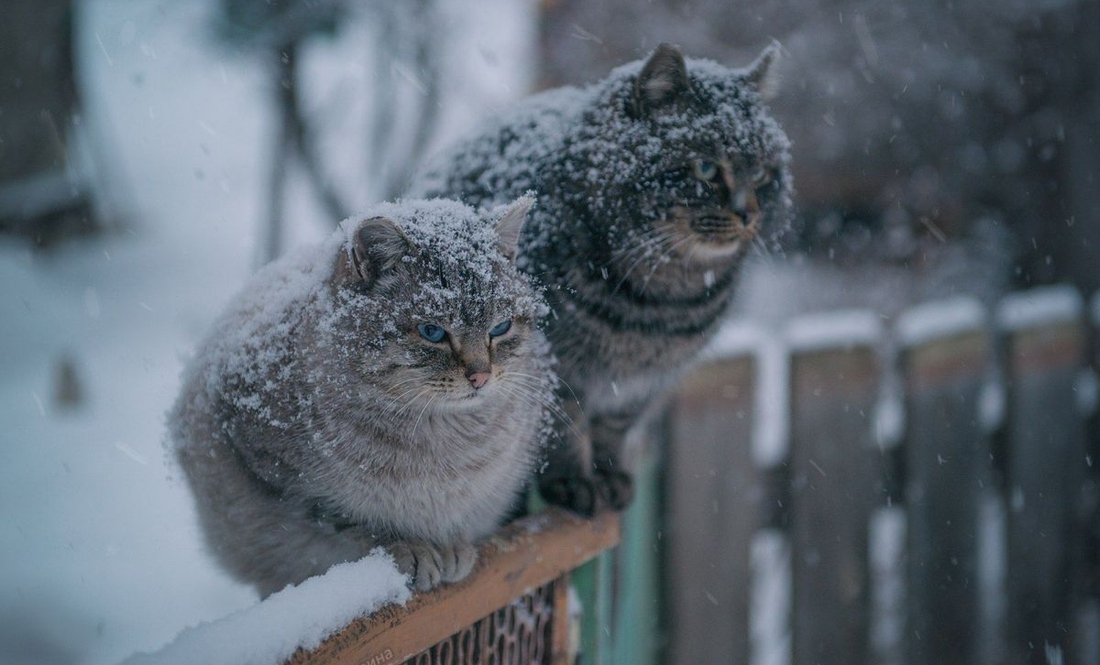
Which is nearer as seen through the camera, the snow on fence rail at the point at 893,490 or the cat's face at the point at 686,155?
the cat's face at the point at 686,155

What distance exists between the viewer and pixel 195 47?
9.00ft

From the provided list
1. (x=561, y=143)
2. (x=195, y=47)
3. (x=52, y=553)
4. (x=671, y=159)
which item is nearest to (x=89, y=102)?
(x=195, y=47)

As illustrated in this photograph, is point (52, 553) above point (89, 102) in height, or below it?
below

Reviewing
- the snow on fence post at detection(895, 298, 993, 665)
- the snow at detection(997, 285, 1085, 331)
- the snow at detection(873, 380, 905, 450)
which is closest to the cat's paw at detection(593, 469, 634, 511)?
the snow at detection(873, 380, 905, 450)

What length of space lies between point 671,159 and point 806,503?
4.00 ft

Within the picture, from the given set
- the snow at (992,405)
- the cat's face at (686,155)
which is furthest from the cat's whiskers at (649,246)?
the snow at (992,405)

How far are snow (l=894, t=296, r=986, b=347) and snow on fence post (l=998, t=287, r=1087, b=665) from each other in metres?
0.14

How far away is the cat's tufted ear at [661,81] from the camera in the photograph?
45.9 inches

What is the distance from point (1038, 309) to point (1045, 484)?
0.56m

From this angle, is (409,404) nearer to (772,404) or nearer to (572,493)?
(572,493)

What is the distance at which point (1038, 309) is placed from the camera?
8.29ft

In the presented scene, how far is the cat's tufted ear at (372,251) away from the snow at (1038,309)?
213cm

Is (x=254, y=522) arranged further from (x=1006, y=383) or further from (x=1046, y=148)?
(x=1046, y=148)

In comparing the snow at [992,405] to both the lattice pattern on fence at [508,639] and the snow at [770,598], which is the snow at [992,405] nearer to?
the snow at [770,598]
